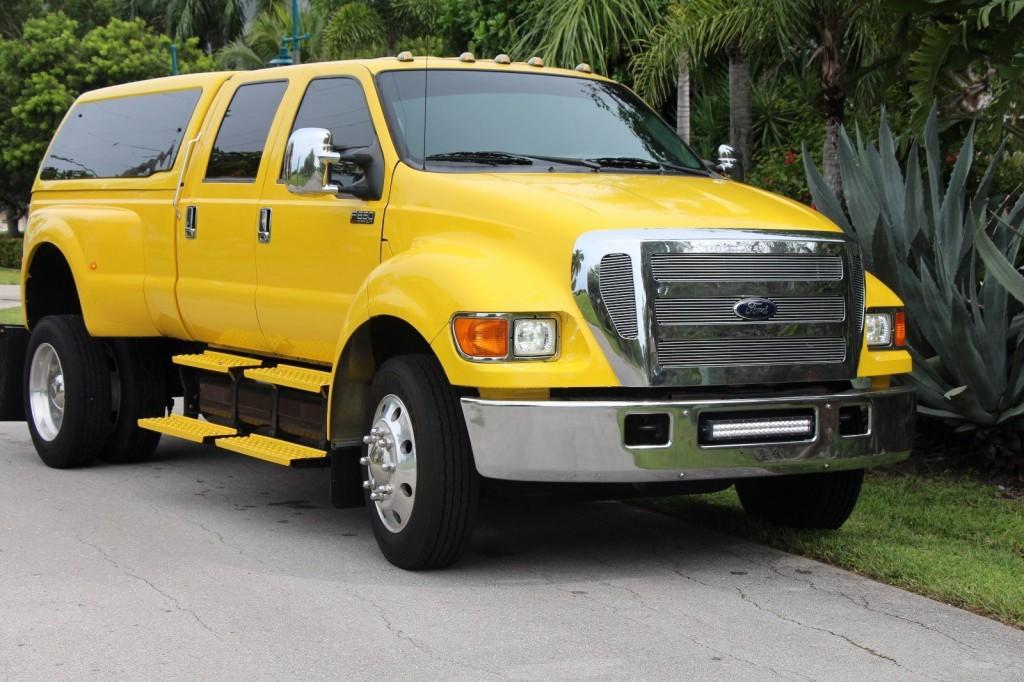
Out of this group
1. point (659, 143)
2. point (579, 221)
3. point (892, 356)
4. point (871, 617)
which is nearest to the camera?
point (871, 617)

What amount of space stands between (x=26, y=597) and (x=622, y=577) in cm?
241

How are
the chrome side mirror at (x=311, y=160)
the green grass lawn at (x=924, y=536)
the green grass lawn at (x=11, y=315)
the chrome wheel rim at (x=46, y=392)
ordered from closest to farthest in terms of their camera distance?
the green grass lawn at (x=924, y=536)
the chrome side mirror at (x=311, y=160)
the chrome wheel rim at (x=46, y=392)
the green grass lawn at (x=11, y=315)

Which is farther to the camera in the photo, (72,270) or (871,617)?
(72,270)

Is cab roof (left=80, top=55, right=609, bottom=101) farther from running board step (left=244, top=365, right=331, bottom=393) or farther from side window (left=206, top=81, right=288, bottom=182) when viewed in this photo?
running board step (left=244, top=365, right=331, bottom=393)

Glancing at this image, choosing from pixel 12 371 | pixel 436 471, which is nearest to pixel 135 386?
pixel 12 371

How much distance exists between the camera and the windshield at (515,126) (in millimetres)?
7492

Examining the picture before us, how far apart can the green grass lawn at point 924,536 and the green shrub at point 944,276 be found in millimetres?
496

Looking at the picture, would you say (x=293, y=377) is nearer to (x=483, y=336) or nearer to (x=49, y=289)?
(x=483, y=336)

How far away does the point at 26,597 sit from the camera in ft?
21.0

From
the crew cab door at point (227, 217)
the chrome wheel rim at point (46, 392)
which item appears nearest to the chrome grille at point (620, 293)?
the crew cab door at point (227, 217)

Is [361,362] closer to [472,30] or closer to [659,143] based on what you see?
[659,143]

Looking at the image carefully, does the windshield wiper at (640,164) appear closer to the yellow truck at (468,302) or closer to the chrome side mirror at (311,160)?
the yellow truck at (468,302)

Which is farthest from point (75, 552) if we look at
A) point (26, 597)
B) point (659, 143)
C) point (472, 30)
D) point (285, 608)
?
point (472, 30)

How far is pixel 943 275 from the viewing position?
895 centimetres
